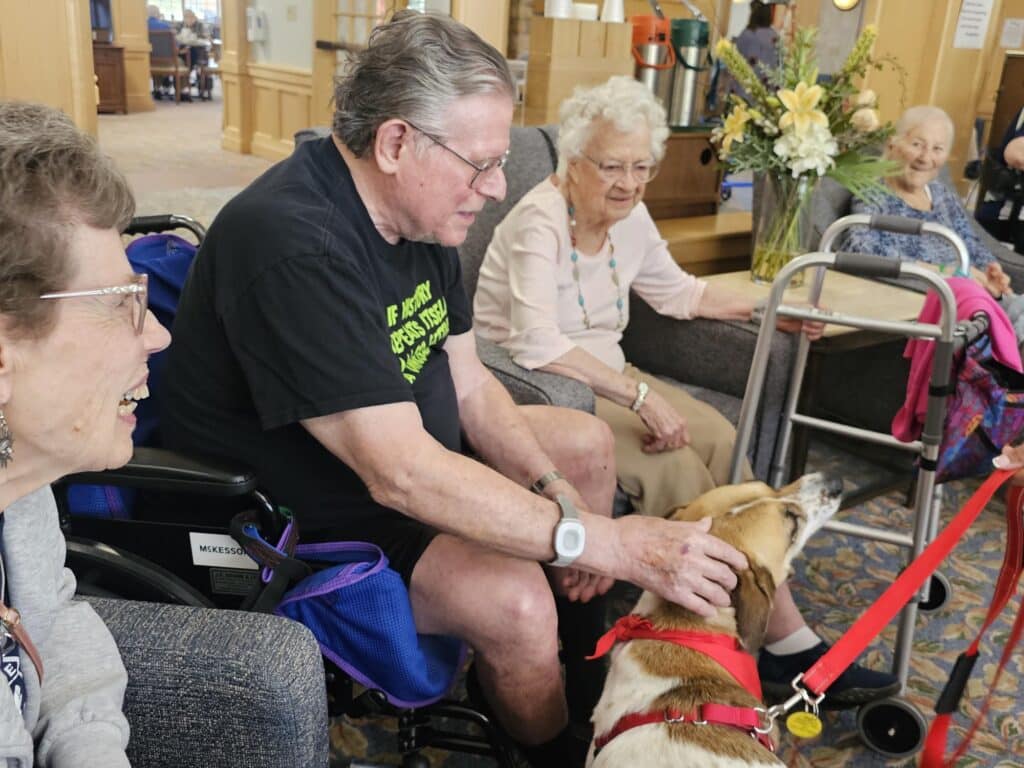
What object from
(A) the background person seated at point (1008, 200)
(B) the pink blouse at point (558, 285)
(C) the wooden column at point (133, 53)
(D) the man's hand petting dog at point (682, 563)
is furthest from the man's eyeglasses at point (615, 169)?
(C) the wooden column at point (133, 53)

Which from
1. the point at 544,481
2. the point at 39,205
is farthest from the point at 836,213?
the point at 39,205

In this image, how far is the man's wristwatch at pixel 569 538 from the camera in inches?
52.7

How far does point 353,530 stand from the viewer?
4.85 ft

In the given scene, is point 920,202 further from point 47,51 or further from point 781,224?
point 47,51

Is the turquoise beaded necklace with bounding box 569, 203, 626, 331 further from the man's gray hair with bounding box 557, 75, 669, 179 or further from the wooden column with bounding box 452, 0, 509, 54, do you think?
the wooden column with bounding box 452, 0, 509, 54

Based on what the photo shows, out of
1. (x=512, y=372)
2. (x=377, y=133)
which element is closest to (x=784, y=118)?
(x=512, y=372)

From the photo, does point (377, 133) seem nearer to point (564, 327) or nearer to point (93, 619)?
point (93, 619)

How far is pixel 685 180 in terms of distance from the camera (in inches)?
133

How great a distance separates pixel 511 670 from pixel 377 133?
83 centimetres

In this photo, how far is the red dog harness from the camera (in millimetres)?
1200

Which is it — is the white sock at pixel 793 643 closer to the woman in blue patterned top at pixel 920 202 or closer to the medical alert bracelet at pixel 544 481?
the medical alert bracelet at pixel 544 481

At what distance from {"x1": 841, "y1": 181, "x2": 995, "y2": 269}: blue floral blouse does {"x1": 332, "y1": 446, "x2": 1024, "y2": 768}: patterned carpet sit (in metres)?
0.75

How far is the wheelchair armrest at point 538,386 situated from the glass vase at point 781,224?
3.47 feet

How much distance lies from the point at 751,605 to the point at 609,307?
1106mm
